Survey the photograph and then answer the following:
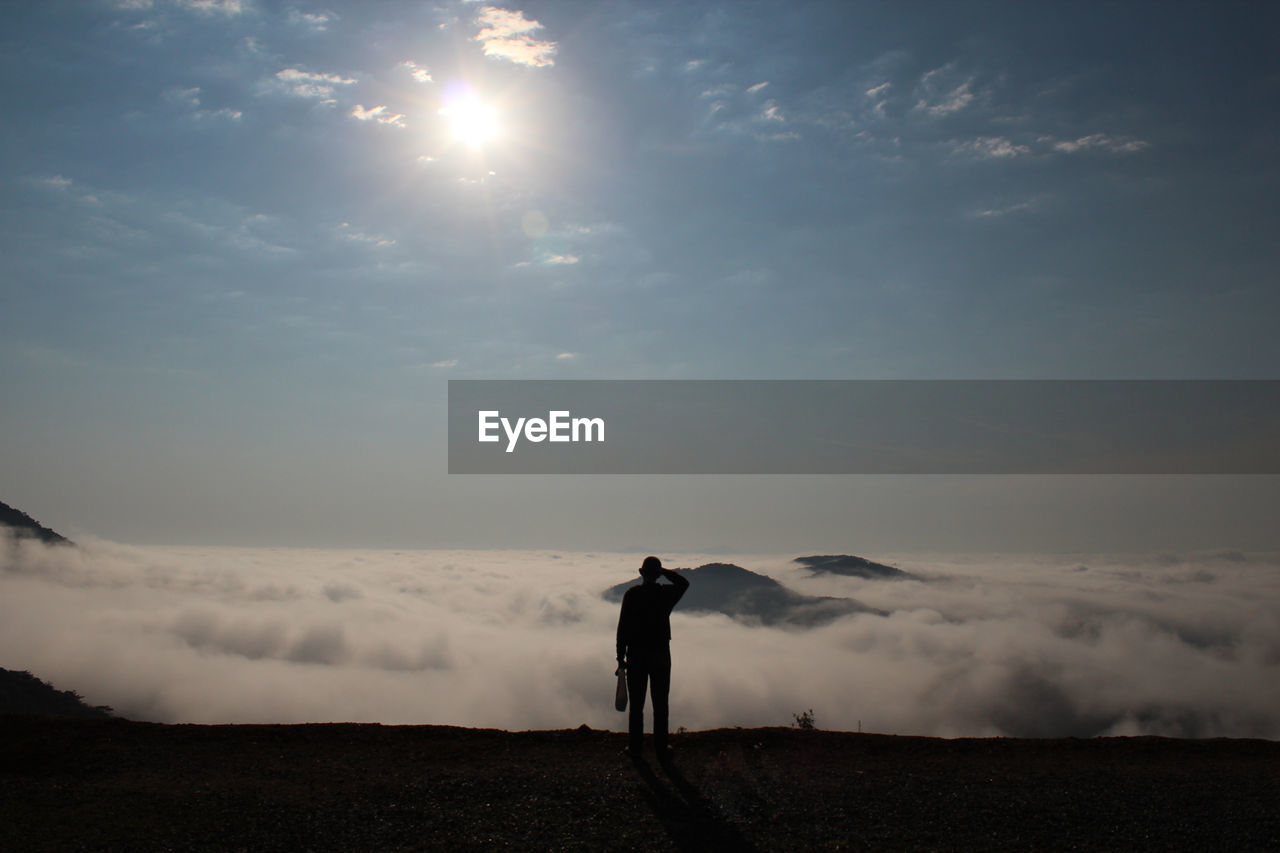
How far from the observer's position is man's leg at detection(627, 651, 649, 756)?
10039 mm

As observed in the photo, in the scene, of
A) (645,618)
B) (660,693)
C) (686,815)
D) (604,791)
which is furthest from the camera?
(645,618)

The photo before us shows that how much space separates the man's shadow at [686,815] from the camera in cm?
713

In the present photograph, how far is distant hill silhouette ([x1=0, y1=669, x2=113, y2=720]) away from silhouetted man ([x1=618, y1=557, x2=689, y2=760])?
12032 cm

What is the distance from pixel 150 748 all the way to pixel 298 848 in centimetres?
496

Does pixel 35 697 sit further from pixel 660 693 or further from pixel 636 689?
pixel 660 693

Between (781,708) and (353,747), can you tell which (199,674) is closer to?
(781,708)

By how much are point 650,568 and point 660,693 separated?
1733mm

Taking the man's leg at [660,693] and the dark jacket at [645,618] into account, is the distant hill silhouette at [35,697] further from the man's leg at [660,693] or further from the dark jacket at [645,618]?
the dark jacket at [645,618]

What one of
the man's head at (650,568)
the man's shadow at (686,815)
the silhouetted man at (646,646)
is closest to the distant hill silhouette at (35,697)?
the silhouetted man at (646,646)

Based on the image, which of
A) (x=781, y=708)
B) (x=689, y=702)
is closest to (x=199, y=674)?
(x=689, y=702)

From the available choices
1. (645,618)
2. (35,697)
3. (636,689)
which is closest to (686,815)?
(636,689)

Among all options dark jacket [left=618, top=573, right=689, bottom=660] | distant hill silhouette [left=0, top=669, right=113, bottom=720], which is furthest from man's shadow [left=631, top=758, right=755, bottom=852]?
distant hill silhouette [left=0, top=669, right=113, bottom=720]

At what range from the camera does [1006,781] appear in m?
9.27

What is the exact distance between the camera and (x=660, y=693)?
9953 millimetres
